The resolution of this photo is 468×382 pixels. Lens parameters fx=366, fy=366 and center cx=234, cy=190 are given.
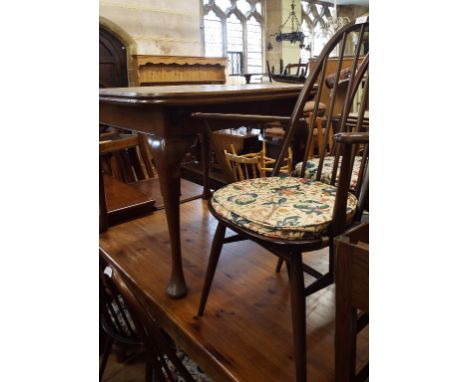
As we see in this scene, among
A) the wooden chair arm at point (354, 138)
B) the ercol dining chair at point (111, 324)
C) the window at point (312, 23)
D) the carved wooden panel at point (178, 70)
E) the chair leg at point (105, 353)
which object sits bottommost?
the chair leg at point (105, 353)

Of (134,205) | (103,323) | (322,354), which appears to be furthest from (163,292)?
(134,205)

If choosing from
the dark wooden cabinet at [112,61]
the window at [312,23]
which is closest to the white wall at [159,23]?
the dark wooden cabinet at [112,61]

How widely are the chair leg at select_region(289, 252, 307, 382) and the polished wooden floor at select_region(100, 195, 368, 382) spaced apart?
0.49ft

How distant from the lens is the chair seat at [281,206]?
2.63ft

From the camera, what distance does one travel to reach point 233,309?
1.22 metres

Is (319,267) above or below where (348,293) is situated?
below

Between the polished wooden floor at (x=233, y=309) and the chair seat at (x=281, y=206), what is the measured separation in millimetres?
411

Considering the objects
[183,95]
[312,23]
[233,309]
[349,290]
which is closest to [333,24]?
[312,23]

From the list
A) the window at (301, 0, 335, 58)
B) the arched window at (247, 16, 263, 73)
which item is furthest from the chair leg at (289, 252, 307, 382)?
the window at (301, 0, 335, 58)

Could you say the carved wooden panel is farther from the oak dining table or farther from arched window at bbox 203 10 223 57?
the oak dining table

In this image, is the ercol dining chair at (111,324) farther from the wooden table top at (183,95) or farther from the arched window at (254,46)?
the arched window at (254,46)
